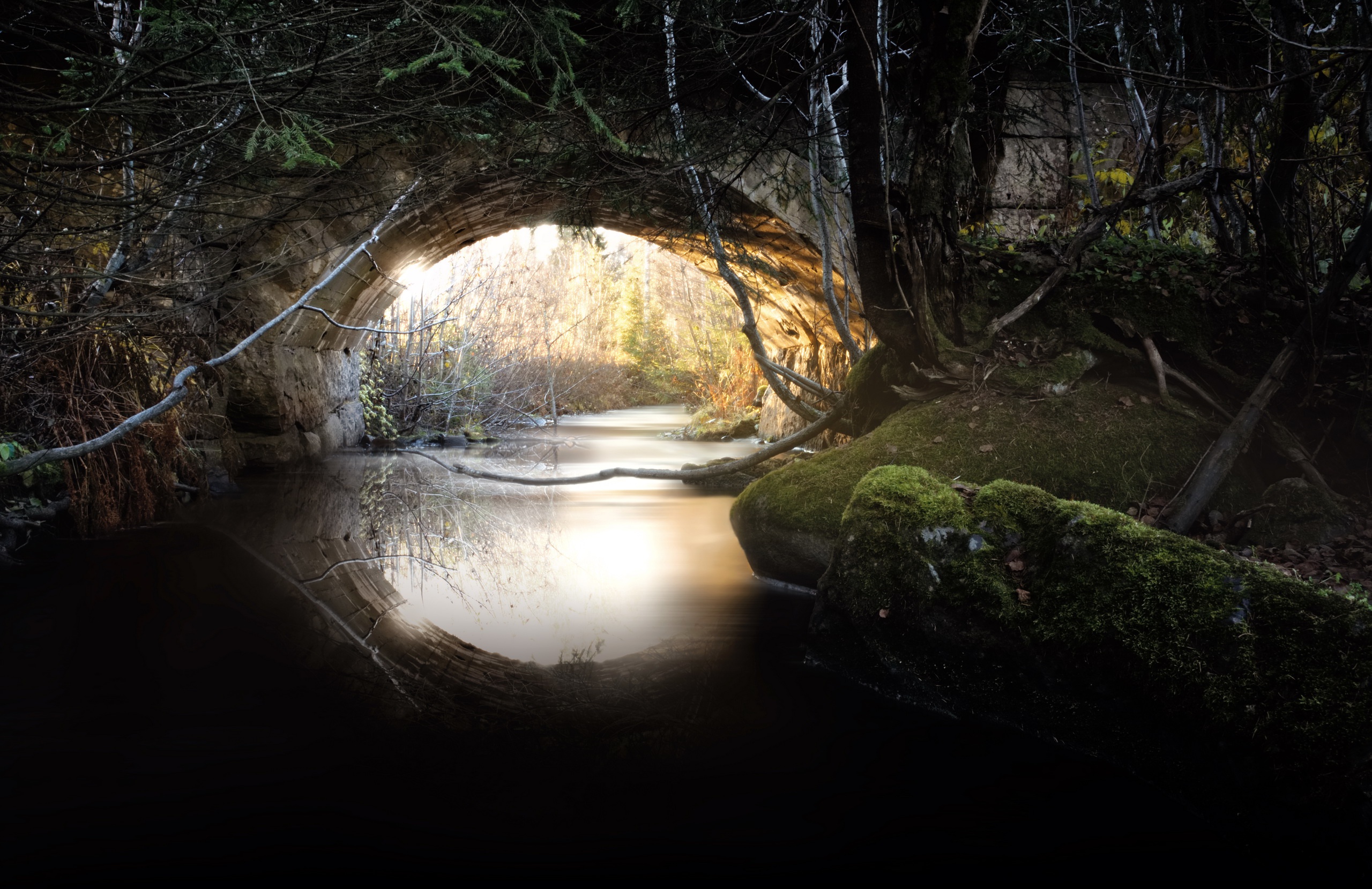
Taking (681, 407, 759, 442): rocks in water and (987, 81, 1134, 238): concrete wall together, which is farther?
(681, 407, 759, 442): rocks in water

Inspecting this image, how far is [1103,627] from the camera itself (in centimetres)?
240

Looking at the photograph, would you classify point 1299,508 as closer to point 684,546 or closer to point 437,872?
point 684,546

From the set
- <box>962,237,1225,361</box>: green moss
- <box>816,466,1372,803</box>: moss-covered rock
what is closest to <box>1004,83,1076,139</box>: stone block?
<box>962,237,1225,361</box>: green moss

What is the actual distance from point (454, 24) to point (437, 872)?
14.0ft

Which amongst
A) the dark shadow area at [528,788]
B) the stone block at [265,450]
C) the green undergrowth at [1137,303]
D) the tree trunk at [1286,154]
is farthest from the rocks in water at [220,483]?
the tree trunk at [1286,154]

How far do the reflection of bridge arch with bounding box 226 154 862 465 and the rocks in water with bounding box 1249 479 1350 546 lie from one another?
4388 mm

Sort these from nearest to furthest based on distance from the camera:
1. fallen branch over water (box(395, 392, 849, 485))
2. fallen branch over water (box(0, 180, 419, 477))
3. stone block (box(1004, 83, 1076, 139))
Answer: fallen branch over water (box(0, 180, 419, 477)), fallen branch over water (box(395, 392, 849, 485)), stone block (box(1004, 83, 1076, 139))

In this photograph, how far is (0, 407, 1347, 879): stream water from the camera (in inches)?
74.5

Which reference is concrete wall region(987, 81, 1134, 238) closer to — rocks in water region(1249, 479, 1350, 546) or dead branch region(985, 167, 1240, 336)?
dead branch region(985, 167, 1240, 336)

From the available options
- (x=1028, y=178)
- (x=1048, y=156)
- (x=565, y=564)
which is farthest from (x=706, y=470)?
(x=1048, y=156)

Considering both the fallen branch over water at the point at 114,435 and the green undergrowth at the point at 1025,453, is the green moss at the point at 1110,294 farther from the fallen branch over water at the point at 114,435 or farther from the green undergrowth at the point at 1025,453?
the fallen branch over water at the point at 114,435

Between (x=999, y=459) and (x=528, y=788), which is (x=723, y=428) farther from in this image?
(x=528, y=788)

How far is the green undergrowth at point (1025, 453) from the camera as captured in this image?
4168 millimetres

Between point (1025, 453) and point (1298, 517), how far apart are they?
1321 millimetres
